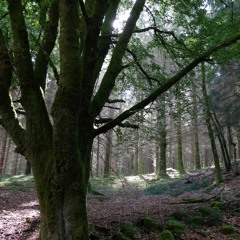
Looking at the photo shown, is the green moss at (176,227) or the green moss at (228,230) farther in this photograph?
the green moss at (228,230)

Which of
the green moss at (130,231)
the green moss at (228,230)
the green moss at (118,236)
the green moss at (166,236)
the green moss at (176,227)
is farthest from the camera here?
the green moss at (228,230)

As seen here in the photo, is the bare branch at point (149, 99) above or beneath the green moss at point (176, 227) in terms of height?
above

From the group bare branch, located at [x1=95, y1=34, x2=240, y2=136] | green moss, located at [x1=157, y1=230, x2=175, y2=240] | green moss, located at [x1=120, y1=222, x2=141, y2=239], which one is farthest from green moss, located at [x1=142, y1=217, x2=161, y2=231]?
bare branch, located at [x1=95, y1=34, x2=240, y2=136]

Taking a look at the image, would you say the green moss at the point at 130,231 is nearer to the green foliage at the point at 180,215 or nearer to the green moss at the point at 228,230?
the green foliage at the point at 180,215

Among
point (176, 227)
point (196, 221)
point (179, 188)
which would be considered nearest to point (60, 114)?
point (176, 227)

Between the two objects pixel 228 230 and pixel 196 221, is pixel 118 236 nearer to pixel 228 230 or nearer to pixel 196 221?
pixel 196 221

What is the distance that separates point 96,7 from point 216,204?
7.43 m

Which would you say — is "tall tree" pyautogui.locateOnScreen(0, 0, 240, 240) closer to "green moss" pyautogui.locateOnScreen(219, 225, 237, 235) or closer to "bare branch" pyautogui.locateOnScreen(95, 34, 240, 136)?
"bare branch" pyautogui.locateOnScreen(95, 34, 240, 136)

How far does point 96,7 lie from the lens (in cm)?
456

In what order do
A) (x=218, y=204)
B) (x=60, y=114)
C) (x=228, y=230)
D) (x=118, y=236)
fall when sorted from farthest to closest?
(x=218, y=204) → (x=228, y=230) → (x=118, y=236) → (x=60, y=114)

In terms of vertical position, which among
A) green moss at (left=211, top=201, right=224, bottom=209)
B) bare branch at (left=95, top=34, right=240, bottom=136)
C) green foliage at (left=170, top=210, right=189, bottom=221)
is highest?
bare branch at (left=95, top=34, right=240, bottom=136)

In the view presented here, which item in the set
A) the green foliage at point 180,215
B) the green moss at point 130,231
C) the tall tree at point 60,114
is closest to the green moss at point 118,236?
the green moss at point 130,231

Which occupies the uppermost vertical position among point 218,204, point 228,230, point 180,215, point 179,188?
point 179,188

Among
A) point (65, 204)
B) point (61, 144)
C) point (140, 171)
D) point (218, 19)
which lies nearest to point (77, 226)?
point (65, 204)
